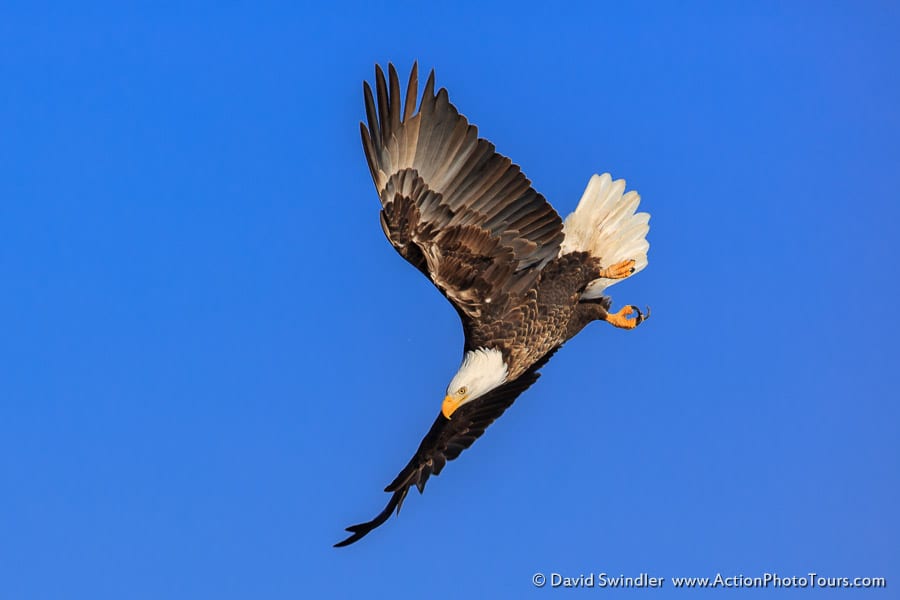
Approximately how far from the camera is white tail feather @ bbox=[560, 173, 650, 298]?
31.4 ft

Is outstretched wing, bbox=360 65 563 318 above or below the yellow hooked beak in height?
above

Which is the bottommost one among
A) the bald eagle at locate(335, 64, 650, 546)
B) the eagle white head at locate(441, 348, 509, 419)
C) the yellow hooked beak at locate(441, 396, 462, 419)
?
the yellow hooked beak at locate(441, 396, 462, 419)

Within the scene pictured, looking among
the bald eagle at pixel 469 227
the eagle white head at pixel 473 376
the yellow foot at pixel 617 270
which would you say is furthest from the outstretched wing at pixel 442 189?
the yellow foot at pixel 617 270

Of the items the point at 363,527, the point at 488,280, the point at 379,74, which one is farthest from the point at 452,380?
the point at 379,74

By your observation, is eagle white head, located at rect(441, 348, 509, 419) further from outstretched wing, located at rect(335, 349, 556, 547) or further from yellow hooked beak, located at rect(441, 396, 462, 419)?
outstretched wing, located at rect(335, 349, 556, 547)

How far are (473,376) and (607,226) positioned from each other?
1.61 meters

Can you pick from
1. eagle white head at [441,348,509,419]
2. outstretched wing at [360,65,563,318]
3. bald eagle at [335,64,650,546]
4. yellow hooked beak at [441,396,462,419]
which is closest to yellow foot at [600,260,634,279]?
bald eagle at [335,64,650,546]

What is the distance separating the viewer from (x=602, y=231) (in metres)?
9.62

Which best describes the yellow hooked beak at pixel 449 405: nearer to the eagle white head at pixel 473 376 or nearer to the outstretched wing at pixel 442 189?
the eagle white head at pixel 473 376

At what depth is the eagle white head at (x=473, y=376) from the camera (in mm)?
8883

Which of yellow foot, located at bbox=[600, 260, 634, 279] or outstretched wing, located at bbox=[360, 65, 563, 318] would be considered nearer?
outstretched wing, located at bbox=[360, 65, 563, 318]

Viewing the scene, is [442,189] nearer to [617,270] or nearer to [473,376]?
[473,376]

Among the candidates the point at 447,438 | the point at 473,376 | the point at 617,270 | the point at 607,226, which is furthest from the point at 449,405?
the point at 607,226

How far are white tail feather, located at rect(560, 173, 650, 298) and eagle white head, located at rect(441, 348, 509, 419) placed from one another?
112 cm
